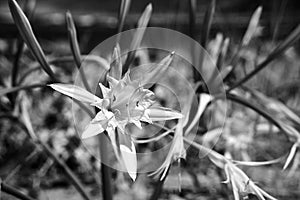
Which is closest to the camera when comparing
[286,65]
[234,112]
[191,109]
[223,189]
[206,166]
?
[191,109]

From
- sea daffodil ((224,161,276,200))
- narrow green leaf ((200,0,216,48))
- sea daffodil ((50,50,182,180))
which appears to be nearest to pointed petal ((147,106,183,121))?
sea daffodil ((50,50,182,180))

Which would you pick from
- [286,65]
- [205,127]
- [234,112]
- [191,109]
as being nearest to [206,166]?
[205,127]

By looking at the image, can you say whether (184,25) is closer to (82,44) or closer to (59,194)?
(82,44)

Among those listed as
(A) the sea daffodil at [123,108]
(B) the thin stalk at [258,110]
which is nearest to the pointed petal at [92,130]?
(A) the sea daffodil at [123,108]

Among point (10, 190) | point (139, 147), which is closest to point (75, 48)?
point (10, 190)

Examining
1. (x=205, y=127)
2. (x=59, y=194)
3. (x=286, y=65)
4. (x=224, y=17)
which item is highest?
(x=224, y=17)

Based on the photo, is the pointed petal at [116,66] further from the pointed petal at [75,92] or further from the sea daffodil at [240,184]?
the sea daffodil at [240,184]

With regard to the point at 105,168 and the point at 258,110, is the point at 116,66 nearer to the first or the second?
the point at 105,168
